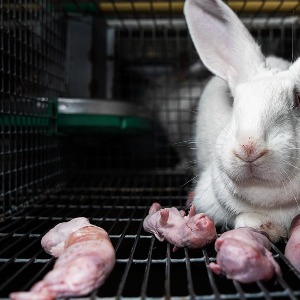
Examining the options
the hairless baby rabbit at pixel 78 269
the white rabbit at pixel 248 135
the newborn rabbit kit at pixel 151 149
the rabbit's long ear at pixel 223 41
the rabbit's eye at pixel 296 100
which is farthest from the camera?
the rabbit's long ear at pixel 223 41

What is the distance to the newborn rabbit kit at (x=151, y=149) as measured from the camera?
32.5 inches

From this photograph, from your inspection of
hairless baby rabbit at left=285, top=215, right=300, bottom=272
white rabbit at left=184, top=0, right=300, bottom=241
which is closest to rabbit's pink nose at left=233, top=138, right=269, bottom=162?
white rabbit at left=184, top=0, right=300, bottom=241

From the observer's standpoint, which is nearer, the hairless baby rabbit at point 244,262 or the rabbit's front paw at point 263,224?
the hairless baby rabbit at point 244,262

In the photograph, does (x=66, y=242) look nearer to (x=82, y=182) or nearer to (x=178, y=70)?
(x=82, y=182)

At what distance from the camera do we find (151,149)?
2.36 metres

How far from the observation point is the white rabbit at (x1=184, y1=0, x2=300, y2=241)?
0.94 m

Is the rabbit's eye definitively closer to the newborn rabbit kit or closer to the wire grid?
the newborn rabbit kit

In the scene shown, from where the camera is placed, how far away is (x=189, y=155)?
7.38 feet

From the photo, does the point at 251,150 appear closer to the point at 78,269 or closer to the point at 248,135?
the point at 248,135

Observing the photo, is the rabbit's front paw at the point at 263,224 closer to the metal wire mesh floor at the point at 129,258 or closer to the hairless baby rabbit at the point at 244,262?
the metal wire mesh floor at the point at 129,258

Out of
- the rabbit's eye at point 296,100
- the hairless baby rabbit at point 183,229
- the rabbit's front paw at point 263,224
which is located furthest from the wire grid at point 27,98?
the rabbit's eye at point 296,100

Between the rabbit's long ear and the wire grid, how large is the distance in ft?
1.70

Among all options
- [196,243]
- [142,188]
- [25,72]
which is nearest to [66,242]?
[196,243]

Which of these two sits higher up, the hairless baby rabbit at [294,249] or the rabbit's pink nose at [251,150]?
the rabbit's pink nose at [251,150]
